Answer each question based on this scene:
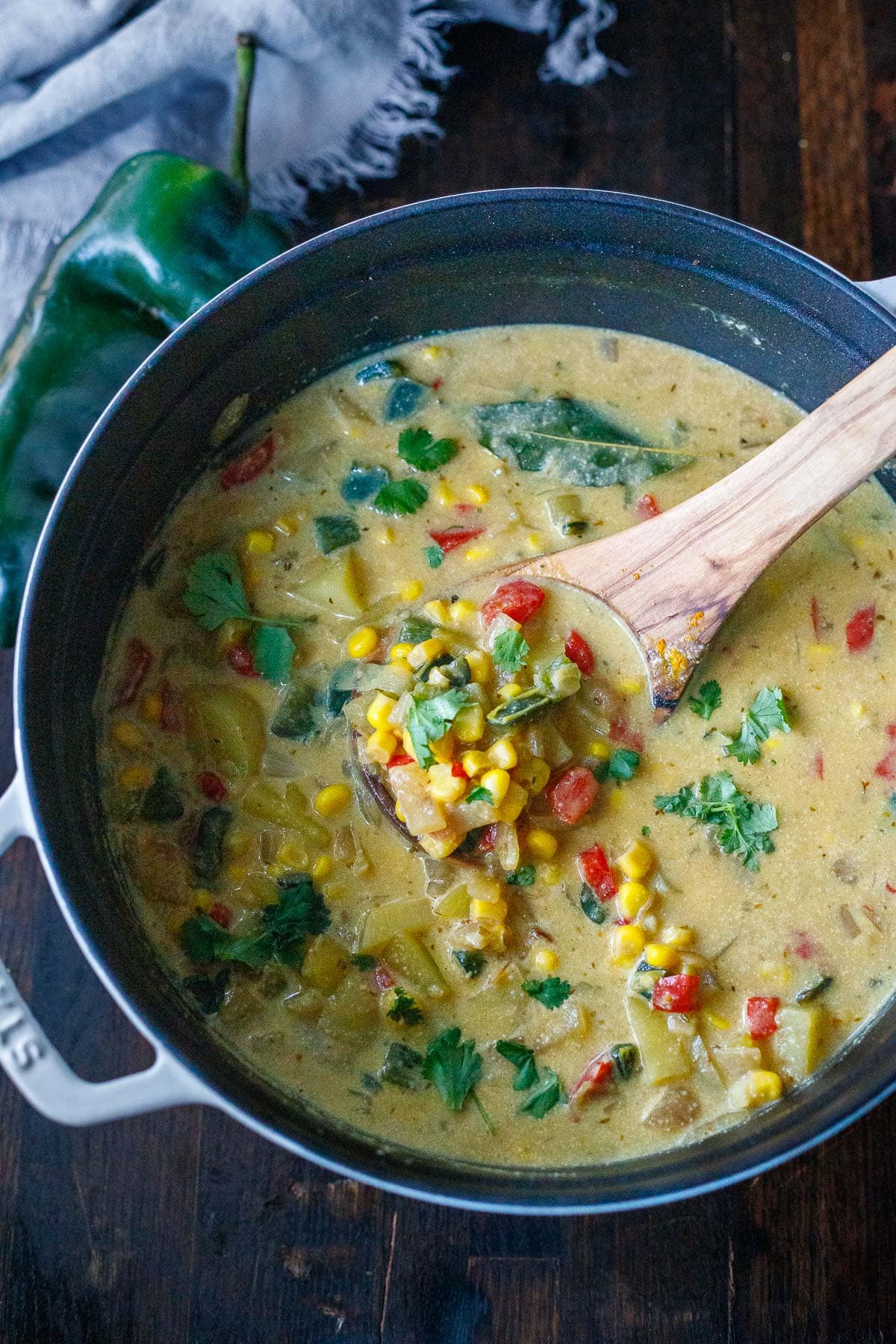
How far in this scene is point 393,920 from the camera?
341 cm

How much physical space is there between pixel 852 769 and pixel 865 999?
0.63 m


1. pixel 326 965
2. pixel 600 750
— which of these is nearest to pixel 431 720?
pixel 600 750

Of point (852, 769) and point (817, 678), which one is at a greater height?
point (817, 678)

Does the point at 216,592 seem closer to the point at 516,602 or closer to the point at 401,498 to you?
the point at 401,498

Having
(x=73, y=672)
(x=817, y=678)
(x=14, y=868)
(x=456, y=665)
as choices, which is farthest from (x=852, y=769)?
(x=14, y=868)

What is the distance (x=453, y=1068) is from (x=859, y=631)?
5.41 feet

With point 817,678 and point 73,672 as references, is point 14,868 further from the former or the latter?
point 817,678

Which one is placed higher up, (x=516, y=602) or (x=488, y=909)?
(x=516, y=602)

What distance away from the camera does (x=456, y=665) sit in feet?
11.0

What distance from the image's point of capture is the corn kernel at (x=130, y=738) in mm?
3598

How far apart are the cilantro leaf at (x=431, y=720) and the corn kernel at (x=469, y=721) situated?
0.01m

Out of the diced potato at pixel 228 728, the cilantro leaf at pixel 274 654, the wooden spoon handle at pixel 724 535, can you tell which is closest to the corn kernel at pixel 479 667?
the wooden spoon handle at pixel 724 535

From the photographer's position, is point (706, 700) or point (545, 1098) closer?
point (545, 1098)

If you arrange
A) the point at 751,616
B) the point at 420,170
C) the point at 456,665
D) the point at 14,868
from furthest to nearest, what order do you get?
the point at 420,170 < the point at 14,868 < the point at 751,616 < the point at 456,665
